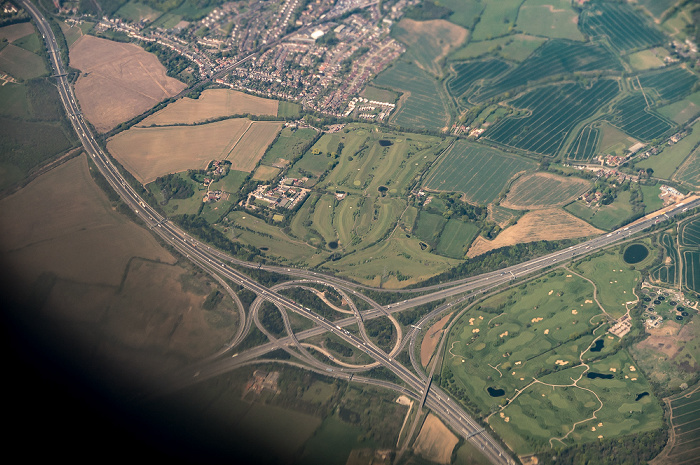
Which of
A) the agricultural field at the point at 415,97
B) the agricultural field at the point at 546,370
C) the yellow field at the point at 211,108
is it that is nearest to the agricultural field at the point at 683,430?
the agricultural field at the point at 546,370

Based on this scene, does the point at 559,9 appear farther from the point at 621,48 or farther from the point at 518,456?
the point at 518,456

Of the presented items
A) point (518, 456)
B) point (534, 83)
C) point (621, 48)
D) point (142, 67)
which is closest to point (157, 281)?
point (518, 456)

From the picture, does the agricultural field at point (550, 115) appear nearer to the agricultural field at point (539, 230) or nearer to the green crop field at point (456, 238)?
the agricultural field at point (539, 230)

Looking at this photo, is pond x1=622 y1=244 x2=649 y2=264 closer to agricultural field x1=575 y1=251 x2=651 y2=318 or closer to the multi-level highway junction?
agricultural field x1=575 y1=251 x2=651 y2=318

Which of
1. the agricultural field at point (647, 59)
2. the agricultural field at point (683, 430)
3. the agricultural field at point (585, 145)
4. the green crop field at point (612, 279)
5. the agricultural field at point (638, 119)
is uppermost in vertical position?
the agricultural field at point (647, 59)

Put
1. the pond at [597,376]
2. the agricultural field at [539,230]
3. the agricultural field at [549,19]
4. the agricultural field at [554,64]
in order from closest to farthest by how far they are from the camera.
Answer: the pond at [597,376] → the agricultural field at [539,230] → the agricultural field at [554,64] → the agricultural field at [549,19]

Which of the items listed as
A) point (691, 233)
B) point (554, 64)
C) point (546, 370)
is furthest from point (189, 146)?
point (691, 233)

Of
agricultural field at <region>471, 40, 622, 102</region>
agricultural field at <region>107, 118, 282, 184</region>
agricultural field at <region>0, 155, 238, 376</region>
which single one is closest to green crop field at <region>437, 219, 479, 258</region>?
agricultural field at <region>0, 155, 238, 376</region>
